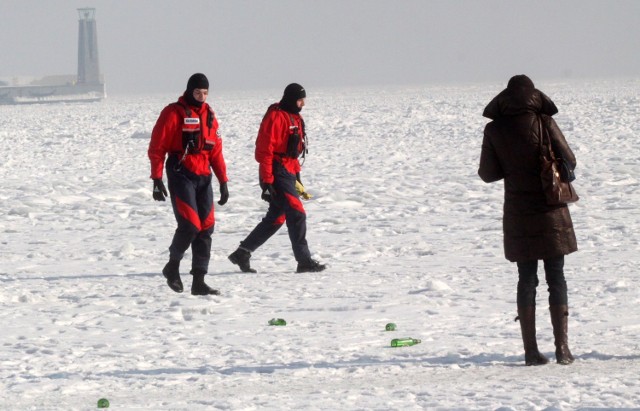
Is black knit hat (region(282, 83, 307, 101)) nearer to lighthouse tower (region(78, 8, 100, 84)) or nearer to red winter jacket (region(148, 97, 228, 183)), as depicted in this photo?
red winter jacket (region(148, 97, 228, 183))

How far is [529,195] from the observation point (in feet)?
18.6

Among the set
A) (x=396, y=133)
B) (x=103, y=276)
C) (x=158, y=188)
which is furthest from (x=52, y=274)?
(x=396, y=133)

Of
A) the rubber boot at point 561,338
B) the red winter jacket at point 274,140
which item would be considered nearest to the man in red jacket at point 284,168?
the red winter jacket at point 274,140

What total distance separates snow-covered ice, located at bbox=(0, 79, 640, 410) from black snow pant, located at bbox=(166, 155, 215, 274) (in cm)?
33

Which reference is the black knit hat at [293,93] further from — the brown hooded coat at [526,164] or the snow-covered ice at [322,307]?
the brown hooded coat at [526,164]

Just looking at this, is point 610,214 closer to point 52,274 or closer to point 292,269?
point 292,269

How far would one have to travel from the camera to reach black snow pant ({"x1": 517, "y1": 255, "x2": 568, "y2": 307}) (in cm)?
567

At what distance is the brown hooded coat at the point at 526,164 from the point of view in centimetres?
557

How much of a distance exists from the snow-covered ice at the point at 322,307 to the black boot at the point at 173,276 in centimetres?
5

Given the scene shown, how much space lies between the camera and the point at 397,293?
320 inches

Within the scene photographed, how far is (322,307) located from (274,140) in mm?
1866

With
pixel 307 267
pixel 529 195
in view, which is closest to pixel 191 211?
pixel 307 267

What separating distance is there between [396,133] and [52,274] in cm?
2034

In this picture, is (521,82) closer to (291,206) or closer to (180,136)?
(180,136)
